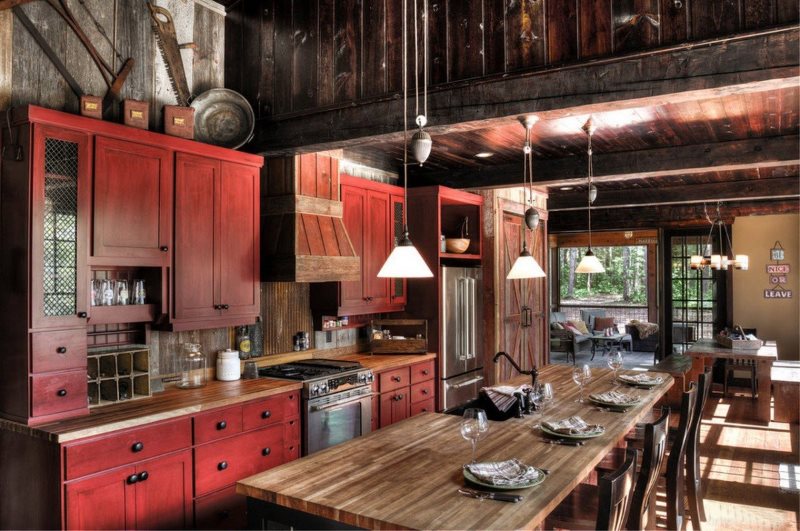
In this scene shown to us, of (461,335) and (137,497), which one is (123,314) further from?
(461,335)

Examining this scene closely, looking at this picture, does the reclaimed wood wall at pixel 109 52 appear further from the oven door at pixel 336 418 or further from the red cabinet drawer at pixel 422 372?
the red cabinet drawer at pixel 422 372

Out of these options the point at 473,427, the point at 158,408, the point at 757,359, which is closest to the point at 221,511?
the point at 158,408

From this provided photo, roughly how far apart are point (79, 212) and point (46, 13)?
118cm

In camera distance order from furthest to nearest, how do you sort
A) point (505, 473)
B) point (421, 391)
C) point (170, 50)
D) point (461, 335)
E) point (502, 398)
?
point (461, 335)
point (421, 391)
point (170, 50)
point (502, 398)
point (505, 473)

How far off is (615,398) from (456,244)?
9.48 ft

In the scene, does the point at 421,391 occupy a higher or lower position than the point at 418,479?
lower

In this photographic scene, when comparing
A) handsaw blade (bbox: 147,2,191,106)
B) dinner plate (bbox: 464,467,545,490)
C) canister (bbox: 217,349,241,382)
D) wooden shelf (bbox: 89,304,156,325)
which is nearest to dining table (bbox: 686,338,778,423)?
canister (bbox: 217,349,241,382)

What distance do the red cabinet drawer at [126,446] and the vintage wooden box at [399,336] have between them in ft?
8.25

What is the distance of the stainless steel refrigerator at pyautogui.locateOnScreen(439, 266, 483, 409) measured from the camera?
5.88 metres

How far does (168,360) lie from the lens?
13.1 ft

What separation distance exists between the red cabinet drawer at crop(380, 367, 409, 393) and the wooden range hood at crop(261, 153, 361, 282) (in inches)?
37.0

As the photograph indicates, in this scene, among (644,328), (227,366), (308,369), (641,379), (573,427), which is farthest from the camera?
(644,328)

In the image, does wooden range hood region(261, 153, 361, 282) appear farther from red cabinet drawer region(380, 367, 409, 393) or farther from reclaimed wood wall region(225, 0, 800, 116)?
red cabinet drawer region(380, 367, 409, 393)

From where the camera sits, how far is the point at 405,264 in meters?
2.75
